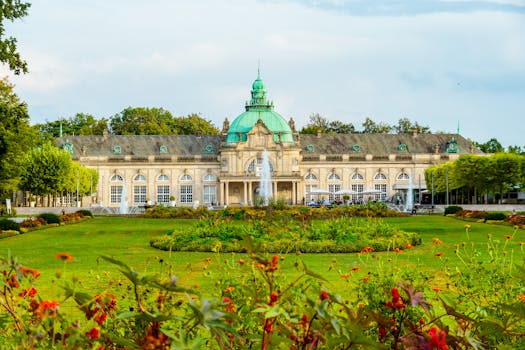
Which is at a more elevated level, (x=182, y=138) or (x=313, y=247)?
(x=182, y=138)

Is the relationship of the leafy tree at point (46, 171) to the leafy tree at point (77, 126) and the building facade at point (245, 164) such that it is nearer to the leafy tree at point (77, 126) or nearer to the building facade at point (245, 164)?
the building facade at point (245, 164)

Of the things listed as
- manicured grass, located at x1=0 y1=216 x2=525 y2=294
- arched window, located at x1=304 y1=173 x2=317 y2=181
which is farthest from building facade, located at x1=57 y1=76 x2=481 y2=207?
manicured grass, located at x1=0 y1=216 x2=525 y2=294

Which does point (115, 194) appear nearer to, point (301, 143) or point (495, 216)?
point (301, 143)

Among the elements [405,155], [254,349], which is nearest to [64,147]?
[405,155]

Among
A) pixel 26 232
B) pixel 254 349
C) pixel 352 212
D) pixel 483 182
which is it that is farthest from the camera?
pixel 483 182

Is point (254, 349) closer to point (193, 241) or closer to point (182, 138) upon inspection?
point (193, 241)

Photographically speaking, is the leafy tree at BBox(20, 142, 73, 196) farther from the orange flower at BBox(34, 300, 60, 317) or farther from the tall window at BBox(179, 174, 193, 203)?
the orange flower at BBox(34, 300, 60, 317)

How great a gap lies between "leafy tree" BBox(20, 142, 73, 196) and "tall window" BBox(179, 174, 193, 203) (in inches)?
729

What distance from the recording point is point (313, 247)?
21672mm

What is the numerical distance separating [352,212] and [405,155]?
48908 millimetres

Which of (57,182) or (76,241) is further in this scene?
(57,182)

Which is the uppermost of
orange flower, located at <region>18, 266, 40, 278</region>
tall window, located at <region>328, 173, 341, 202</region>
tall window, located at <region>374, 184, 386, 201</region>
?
tall window, located at <region>328, 173, 341, 202</region>

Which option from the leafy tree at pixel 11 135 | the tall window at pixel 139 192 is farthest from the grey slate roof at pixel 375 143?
the leafy tree at pixel 11 135

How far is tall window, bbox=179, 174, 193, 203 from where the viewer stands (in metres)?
86.9
